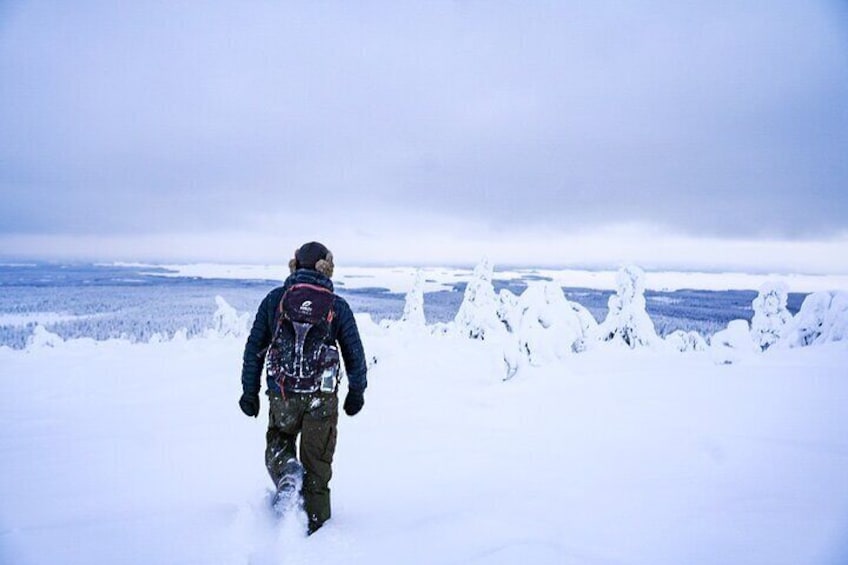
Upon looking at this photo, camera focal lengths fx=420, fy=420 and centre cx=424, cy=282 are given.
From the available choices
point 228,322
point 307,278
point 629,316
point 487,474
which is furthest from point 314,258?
point 228,322

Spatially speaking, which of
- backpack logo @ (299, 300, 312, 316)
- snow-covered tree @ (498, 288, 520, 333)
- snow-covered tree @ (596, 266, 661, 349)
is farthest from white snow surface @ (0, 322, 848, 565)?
snow-covered tree @ (498, 288, 520, 333)

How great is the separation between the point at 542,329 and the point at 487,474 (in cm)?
796

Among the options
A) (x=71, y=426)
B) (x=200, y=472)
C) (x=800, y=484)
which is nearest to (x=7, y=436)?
(x=71, y=426)

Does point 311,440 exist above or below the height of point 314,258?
below

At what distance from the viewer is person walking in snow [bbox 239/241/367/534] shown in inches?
136

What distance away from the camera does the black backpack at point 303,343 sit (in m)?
3.42

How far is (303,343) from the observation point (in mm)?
3447

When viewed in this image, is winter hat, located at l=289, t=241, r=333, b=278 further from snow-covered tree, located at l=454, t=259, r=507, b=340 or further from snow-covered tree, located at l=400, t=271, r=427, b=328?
snow-covered tree, located at l=400, t=271, r=427, b=328

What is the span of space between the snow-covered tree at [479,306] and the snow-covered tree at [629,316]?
11033 mm

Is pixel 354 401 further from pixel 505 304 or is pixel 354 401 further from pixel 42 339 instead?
pixel 42 339

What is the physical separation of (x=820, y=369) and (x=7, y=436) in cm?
1361

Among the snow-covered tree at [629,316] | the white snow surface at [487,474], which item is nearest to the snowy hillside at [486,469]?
the white snow surface at [487,474]

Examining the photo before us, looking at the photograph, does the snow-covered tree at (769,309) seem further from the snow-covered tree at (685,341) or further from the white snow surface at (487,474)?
the white snow surface at (487,474)

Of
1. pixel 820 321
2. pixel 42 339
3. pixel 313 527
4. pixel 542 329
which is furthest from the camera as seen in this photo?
pixel 42 339
